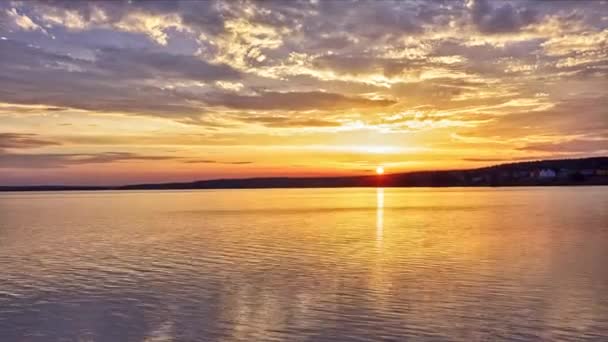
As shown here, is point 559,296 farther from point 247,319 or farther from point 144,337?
point 144,337

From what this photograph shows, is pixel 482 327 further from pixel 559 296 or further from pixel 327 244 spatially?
pixel 327 244

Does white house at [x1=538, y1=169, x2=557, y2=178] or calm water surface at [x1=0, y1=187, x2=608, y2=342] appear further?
white house at [x1=538, y1=169, x2=557, y2=178]

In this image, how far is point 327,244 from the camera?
30.2 metres

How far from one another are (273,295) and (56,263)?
11.1 metres

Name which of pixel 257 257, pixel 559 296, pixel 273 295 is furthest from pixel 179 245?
pixel 559 296

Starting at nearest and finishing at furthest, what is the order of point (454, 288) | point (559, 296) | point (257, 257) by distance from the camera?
1. point (559, 296)
2. point (454, 288)
3. point (257, 257)

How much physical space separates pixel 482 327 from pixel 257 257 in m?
13.3

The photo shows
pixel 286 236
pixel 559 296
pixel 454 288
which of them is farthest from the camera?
pixel 286 236

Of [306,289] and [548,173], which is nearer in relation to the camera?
[306,289]

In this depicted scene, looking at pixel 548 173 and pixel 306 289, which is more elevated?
pixel 548 173

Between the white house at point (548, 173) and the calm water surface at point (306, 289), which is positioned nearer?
the calm water surface at point (306, 289)

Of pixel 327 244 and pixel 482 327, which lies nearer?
pixel 482 327

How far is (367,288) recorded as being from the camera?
1766 cm

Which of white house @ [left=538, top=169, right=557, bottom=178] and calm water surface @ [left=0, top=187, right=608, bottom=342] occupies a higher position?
white house @ [left=538, top=169, right=557, bottom=178]
